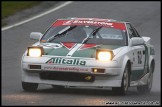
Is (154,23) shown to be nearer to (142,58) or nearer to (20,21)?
(20,21)

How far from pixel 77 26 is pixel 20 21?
12538mm

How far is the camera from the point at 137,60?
511 inches

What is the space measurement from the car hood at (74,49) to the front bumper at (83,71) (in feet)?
0.63

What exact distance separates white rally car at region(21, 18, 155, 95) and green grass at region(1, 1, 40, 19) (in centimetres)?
1295

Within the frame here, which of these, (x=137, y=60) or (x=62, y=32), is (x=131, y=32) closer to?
(x=137, y=60)

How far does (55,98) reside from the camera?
11141mm

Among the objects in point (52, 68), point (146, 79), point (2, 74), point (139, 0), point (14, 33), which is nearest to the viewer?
point (52, 68)

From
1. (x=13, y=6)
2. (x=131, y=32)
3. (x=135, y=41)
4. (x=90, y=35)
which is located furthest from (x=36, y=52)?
(x=13, y=6)

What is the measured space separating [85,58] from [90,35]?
46.4 inches

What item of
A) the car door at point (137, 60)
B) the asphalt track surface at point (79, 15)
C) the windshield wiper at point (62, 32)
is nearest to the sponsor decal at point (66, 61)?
the asphalt track surface at point (79, 15)

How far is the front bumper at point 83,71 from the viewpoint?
11.7 m

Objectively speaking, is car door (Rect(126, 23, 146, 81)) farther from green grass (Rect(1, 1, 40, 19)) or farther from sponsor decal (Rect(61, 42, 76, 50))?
green grass (Rect(1, 1, 40, 19))

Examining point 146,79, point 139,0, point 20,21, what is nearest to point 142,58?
point 146,79

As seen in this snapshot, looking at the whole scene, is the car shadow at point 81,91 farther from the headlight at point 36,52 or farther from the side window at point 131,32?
the side window at point 131,32
